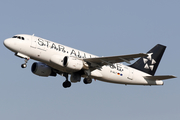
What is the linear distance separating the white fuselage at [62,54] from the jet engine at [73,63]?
892 millimetres

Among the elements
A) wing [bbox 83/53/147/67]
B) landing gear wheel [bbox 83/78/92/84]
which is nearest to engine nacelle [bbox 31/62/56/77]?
landing gear wheel [bbox 83/78/92/84]

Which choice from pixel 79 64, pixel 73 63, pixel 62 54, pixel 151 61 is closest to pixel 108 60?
pixel 79 64

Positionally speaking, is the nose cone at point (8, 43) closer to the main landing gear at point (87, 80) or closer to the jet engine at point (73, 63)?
the jet engine at point (73, 63)

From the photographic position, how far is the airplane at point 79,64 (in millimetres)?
38375

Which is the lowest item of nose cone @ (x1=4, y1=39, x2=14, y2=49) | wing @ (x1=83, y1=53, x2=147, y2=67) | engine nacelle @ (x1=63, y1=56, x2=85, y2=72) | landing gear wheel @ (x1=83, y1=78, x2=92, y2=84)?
landing gear wheel @ (x1=83, y1=78, x2=92, y2=84)

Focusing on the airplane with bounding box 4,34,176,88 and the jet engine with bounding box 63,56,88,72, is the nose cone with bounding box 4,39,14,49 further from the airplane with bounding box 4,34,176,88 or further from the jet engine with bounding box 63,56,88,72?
the jet engine with bounding box 63,56,88,72

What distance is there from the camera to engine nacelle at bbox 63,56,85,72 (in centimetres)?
3897

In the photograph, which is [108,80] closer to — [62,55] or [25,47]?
[62,55]

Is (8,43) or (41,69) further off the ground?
(8,43)

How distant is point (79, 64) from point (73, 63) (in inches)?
33.3

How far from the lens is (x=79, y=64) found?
1566 inches

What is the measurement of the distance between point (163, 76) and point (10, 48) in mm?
18480

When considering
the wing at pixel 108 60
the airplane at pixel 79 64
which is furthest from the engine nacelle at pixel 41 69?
the wing at pixel 108 60

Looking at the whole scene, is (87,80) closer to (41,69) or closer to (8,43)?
(41,69)
